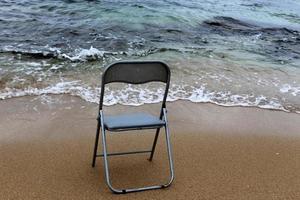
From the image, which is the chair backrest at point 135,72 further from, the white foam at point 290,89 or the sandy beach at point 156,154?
the white foam at point 290,89

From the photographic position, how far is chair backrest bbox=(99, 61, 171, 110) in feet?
11.2

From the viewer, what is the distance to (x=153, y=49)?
9.20m

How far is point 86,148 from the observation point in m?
4.35

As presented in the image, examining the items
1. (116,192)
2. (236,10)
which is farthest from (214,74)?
(236,10)

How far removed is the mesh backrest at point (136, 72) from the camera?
342 cm

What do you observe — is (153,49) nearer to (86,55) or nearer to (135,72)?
(86,55)

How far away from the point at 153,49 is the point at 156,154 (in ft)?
17.1

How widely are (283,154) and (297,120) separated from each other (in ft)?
4.23

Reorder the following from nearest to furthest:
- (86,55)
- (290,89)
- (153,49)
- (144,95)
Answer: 1. (144,95)
2. (290,89)
3. (86,55)
4. (153,49)

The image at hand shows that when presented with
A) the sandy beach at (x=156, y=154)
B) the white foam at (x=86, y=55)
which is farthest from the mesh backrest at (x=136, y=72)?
the white foam at (x=86, y=55)

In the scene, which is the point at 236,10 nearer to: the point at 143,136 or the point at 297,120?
the point at 297,120

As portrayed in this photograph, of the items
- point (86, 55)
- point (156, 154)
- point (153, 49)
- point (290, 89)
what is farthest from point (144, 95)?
Answer: point (153, 49)

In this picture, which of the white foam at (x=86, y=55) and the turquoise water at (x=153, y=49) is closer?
the turquoise water at (x=153, y=49)

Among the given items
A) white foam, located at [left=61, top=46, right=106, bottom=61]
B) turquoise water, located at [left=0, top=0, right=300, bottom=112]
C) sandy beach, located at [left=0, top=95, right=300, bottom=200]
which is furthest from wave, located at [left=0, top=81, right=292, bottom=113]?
white foam, located at [left=61, top=46, right=106, bottom=61]
